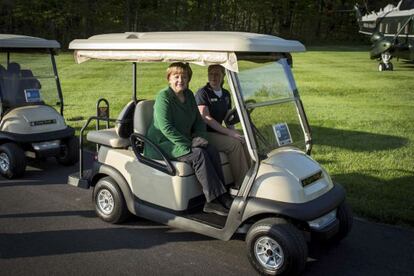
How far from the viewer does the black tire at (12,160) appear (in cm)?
562

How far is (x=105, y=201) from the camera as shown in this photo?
455cm

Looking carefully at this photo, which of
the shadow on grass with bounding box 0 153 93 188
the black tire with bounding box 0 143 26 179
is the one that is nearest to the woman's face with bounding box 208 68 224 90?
the shadow on grass with bounding box 0 153 93 188

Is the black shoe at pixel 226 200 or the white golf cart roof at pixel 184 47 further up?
the white golf cart roof at pixel 184 47

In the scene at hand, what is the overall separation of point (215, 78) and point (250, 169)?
1.45 meters

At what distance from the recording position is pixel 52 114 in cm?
615

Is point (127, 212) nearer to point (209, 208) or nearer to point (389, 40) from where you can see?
point (209, 208)

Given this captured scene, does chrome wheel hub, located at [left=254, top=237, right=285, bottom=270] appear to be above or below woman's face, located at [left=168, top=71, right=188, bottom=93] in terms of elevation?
below

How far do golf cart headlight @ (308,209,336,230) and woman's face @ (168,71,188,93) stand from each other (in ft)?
5.50

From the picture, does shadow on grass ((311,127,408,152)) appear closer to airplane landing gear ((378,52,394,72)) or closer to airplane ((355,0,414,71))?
airplane landing gear ((378,52,394,72))

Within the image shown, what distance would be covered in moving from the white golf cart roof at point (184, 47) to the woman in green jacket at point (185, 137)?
0.95 ft

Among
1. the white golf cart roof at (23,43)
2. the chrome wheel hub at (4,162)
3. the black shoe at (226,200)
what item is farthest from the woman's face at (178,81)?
the white golf cart roof at (23,43)

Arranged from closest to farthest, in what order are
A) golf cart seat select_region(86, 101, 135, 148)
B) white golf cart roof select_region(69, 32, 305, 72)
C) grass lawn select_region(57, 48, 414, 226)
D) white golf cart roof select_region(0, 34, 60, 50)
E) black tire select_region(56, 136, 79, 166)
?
white golf cart roof select_region(69, 32, 305, 72) < golf cart seat select_region(86, 101, 135, 148) < grass lawn select_region(57, 48, 414, 226) < white golf cart roof select_region(0, 34, 60, 50) < black tire select_region(56, 136, 79, 166)

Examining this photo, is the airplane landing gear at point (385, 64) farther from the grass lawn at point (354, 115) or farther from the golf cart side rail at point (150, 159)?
the golf cart side rail at point (150, 159)

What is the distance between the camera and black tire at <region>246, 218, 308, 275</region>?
3279 mm
